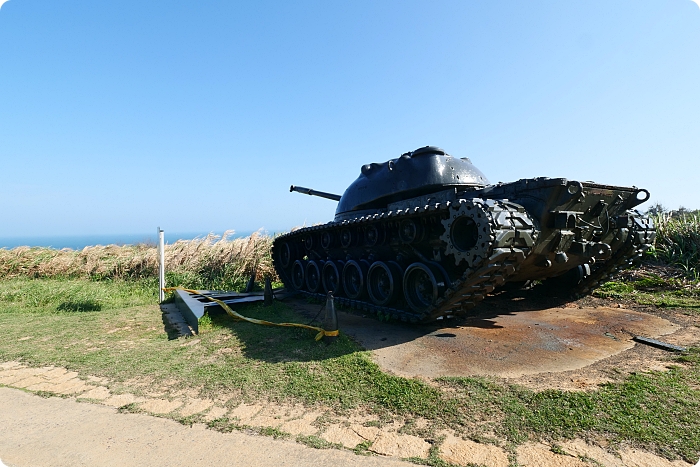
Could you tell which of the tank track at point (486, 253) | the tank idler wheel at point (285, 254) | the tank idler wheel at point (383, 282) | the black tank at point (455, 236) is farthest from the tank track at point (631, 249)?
the tank idler wheel at point (285, 254)

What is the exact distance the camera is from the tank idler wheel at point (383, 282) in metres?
8.09

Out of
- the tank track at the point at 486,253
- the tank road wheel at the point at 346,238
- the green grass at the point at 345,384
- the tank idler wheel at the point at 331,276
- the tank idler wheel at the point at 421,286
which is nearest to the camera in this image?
the green grass at the point at 345,384

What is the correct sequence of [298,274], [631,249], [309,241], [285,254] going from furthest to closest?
[285,254] < [298,274] < [309,241] < [631,249]

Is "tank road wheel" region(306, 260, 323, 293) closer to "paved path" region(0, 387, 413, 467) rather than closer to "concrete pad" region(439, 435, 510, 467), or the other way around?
"paved path" region(0, 387, 413, 467)

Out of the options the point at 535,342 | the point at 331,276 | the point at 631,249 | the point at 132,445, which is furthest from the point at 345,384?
the point at 631,249

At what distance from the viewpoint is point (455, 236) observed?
6.64 m

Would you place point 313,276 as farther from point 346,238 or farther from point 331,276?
point 346,238

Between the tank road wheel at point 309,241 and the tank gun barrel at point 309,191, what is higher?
the tank gun barrel at point 309,191

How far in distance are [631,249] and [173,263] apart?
1488cm

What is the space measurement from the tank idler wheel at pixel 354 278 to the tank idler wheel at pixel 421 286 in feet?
4.38

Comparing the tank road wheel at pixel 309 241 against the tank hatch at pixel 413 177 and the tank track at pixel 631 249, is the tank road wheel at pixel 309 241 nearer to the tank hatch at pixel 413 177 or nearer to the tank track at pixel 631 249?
the tank hatch at pixel 413 177

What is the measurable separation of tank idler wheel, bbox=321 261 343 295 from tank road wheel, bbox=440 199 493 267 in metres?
3.94

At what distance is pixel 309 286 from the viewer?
11539 mm

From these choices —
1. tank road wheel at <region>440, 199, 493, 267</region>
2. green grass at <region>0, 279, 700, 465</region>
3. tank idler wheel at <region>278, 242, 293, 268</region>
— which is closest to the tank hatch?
tank road wheel at <region>440, 199, 493, 267</region>
